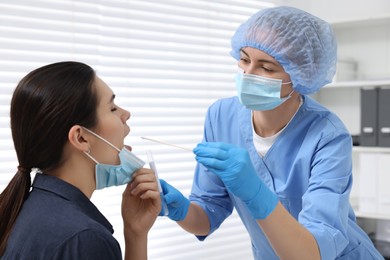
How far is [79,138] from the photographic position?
1234 millimetres

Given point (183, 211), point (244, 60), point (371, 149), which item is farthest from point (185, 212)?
point (371, 149)

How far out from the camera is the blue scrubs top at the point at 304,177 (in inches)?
55.5

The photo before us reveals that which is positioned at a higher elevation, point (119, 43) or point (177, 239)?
point (119, 43)

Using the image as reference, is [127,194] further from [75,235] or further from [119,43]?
[119,43]

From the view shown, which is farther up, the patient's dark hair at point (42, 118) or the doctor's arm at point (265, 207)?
the patient's dark hair at point (42, 118)

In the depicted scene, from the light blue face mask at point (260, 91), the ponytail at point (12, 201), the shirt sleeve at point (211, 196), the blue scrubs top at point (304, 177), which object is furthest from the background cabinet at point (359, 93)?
the ponytail at point (12, 201)

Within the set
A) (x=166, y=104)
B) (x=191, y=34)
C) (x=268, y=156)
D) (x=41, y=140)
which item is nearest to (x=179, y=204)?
(x=268, y=156)

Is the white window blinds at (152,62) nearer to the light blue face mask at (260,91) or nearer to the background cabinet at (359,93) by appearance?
the background cabinet at (359,93)

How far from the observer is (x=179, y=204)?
5.26 feet

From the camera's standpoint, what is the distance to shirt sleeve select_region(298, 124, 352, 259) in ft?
4.55

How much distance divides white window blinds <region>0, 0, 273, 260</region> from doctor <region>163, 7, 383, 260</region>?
68 centimetres

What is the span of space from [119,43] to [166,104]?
39 cm

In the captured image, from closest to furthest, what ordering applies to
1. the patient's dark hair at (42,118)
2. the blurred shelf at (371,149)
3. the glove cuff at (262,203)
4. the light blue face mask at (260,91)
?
Result: the patient's dark hair at (42,118), the glove cuff at (262,203), the light blue face mask at (260,91), the blurred shelf at (371,149)

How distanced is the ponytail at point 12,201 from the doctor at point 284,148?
44 cm
